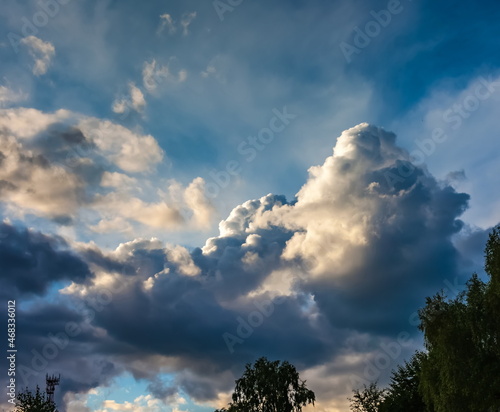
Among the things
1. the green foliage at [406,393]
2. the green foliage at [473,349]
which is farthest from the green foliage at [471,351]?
the green foliage at [406,393]

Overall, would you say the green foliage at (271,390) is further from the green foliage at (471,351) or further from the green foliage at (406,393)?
the green foliage at (471,351)

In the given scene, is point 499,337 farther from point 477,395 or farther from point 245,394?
point 245,394

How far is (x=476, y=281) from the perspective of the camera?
34.1 m

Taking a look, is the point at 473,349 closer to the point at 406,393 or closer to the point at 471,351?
the point at 471,351

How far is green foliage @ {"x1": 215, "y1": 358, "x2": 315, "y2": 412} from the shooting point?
74.3 m

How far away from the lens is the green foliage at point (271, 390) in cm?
7431

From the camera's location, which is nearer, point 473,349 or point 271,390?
point 473,349

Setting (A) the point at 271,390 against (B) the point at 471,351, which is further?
(A) the point at 271,390

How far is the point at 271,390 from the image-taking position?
75.0 m

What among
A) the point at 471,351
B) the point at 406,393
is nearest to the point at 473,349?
the point at 471,351

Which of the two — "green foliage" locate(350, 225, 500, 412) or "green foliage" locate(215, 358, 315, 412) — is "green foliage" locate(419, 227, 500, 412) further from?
"green foliage" locate(215, 358, 315, 412)

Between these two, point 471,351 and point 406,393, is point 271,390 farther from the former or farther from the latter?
point 471,351

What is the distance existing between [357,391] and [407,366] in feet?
72.5

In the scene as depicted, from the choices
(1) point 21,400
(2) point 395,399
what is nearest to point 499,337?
(2) point 395,399
